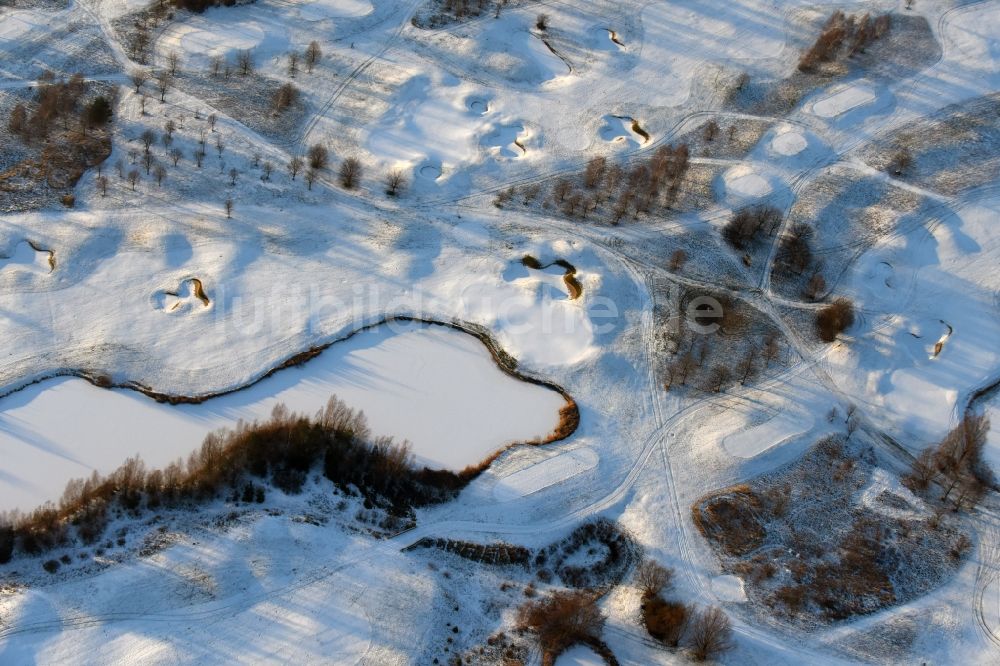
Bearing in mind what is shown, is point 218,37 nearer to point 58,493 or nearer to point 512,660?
point 58,493

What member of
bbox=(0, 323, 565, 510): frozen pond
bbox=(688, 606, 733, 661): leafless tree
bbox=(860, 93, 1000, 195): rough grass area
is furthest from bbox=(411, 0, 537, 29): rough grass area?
bbox=(688, 606, 733, 661): leafless tree

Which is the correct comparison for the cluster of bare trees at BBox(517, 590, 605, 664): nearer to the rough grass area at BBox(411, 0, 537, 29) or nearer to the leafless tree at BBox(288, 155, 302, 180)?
the leafless tree at BBox(288, 155, 302, 180)

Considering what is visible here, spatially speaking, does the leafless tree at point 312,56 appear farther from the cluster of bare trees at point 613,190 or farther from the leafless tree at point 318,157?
the cluster of bare trees at point 613,190

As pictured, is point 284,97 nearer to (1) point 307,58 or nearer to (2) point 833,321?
(1) point 307,58

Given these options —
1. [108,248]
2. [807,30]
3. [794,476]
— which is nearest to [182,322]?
[108,248]

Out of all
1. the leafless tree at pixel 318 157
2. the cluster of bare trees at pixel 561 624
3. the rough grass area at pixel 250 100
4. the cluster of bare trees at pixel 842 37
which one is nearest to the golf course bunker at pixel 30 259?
the rough grass area at pixel 250 100
